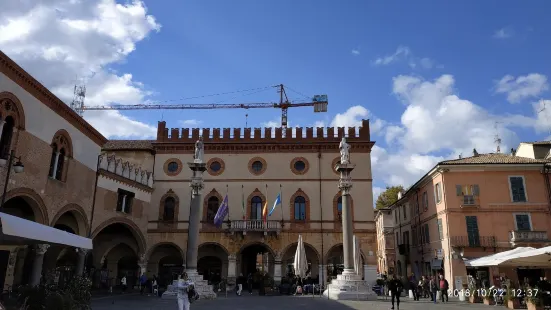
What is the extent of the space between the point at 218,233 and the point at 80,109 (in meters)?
29.4

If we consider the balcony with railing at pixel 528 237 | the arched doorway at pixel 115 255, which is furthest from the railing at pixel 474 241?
Answer: the arched doorway at pixel 115 255

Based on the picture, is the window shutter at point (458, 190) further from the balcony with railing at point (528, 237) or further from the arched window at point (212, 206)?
the arched window at point (212, 206)

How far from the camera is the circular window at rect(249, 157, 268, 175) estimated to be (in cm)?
3359

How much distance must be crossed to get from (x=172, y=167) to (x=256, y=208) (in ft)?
24.5

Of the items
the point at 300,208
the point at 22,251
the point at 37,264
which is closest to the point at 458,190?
the point at 300,208

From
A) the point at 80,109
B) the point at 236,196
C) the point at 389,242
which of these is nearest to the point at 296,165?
the point at 236,196

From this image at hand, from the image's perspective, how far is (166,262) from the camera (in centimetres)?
3359

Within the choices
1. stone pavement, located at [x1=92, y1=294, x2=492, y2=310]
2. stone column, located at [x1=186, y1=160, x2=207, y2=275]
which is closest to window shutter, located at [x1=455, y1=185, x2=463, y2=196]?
stone pavement, located at [x1=92, y1=294, x2=492, y2=310]

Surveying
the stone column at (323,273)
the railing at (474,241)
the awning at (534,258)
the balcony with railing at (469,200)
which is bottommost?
the stone column at (323,273)

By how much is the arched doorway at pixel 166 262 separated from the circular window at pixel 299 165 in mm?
10683

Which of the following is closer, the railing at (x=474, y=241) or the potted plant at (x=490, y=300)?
the potted plant at (x=490, y=300)

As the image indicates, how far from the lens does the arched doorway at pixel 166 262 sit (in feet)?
107

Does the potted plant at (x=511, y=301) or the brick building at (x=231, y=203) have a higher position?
the brick building at (x=231, y=203)

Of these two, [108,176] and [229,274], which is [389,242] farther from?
[108,176]
